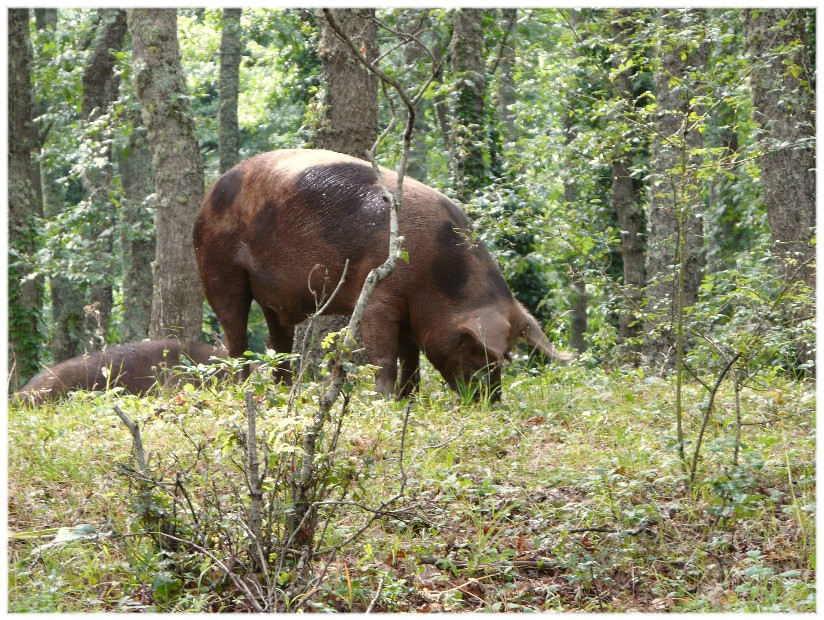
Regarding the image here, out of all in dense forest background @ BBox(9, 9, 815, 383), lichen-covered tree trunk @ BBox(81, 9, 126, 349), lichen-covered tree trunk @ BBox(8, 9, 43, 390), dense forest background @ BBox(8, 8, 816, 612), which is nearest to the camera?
dense forest background @ BBox(8, 8, 816, 612)

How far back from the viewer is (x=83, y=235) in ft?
55.5

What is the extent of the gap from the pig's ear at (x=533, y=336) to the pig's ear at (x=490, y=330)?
1.49 ft

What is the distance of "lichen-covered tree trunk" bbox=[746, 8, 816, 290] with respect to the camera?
8.77m

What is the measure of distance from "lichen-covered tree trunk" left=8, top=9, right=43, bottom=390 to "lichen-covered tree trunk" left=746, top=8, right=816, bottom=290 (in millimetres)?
9331

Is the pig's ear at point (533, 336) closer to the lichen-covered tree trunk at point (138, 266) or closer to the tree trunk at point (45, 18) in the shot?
the lichen-covered tree trunk at point (138, 266)

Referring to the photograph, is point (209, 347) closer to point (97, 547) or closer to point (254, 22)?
point (97, 547)

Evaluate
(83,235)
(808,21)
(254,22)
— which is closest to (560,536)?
(808,21)

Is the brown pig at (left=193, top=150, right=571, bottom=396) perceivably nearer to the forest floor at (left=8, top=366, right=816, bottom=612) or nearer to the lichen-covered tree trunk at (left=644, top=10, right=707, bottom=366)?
the forest floor at (left=8, top=366, right=816, bottom=612)

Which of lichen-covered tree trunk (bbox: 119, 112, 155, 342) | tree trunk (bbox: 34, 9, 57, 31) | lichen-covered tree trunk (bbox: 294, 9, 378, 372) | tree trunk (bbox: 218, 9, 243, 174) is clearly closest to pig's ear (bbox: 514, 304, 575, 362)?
lichen-covered tree trunk (bbox: 294, 9, 378, 372)

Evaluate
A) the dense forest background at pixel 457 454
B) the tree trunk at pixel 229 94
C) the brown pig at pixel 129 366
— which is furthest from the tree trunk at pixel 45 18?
the brown pig at pixel 129 366

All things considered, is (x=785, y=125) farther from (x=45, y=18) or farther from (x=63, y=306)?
(x=45, y=18)

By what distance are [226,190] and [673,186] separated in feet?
14.4

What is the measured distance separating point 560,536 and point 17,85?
11.7 metres

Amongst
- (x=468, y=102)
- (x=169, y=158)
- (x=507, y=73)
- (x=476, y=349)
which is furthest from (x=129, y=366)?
(x=507, y=73)
